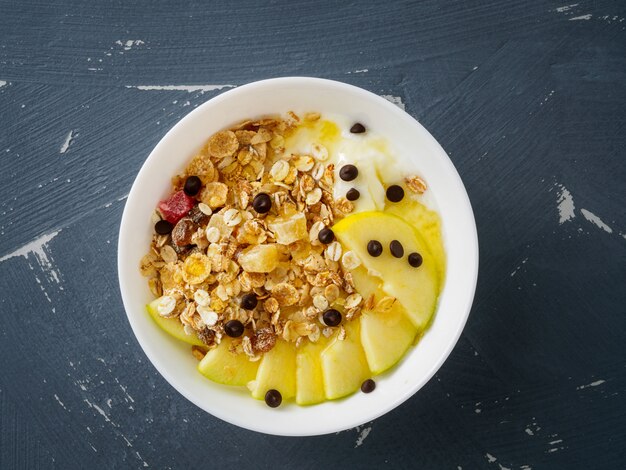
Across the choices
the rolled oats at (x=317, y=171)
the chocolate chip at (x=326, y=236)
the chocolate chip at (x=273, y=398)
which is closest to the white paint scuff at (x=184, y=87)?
the rolled oats at (x=317, y=171)

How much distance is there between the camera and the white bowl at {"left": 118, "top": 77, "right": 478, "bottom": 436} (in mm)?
1024

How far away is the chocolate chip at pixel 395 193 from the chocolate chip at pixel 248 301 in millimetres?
283

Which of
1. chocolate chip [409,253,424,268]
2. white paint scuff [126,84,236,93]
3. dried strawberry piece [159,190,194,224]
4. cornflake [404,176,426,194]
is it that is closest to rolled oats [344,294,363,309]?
chocolate chip [409,253,424,268]

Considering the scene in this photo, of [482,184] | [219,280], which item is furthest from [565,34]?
[219,280]

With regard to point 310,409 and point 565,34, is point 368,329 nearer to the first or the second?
point 310,409

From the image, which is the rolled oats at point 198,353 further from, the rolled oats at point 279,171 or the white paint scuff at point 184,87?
the white paint scuff at point 184,87

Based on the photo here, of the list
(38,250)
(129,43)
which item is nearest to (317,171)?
(129,43)

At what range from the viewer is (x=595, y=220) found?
47.1 inches

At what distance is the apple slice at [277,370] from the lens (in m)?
1.05

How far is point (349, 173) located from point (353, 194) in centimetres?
4

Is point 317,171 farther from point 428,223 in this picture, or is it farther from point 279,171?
point 428,223

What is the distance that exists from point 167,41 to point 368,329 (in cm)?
68

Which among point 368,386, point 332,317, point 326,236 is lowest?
point 368,386

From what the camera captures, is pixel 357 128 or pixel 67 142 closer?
pixel 357 128
